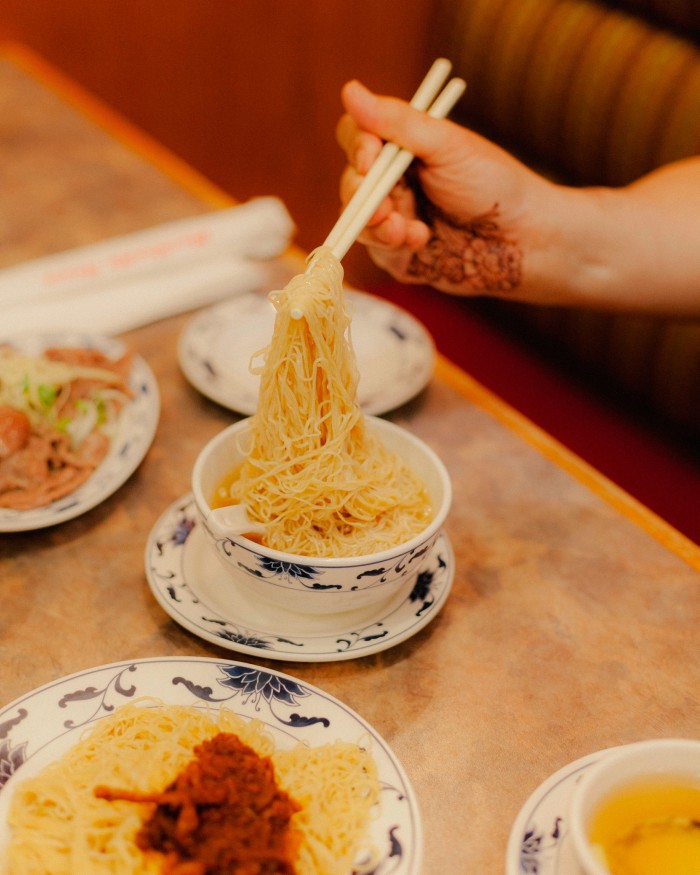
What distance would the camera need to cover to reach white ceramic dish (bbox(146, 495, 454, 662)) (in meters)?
1.02

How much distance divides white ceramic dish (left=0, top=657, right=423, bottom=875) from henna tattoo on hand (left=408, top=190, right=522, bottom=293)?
2.77 ft

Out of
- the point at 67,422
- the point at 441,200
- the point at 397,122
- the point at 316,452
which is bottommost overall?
the point at 67,422

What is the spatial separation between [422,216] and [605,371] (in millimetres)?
945

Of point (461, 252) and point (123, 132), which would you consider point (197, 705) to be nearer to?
point (461, 252)

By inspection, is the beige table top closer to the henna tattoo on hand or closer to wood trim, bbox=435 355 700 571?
wood trim, bbox=435 355 700 571

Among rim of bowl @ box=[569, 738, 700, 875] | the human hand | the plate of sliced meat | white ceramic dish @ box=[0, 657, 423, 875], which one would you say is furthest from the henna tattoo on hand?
rim of bowl @ box=[569, 738, 700, 875]

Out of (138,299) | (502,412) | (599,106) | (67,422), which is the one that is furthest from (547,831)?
(599,106)

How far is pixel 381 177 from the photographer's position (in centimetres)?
127

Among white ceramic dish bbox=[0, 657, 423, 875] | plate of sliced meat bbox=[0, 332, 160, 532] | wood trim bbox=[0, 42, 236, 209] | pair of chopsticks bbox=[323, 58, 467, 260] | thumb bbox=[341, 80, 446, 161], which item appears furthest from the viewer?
wood trim bbox=[0, 42, 236, 209]

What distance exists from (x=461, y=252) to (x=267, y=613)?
2.56 ft

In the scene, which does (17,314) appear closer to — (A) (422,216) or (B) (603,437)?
(A) (422,216)

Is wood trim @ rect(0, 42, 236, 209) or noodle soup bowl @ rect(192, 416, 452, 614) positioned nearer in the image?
noodle soup bowl @ rect(192, 416, 452, 614)

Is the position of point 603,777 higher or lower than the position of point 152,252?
higher

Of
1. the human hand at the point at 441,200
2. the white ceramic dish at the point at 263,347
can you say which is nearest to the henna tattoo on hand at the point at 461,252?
the human hand at the point at 441,200
